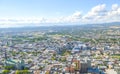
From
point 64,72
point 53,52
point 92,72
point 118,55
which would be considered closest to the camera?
point 92,72

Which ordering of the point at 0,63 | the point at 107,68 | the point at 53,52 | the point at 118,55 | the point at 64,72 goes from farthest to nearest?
1. the point at 53,52
2. the point at 118,55
3. the point at 0,63
4. the point at 107,68
5. the point at 64,72

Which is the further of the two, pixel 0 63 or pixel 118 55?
pixel 118 55

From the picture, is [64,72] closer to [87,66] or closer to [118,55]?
[87,66]

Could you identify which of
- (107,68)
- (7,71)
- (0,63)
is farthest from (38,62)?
(107,68)

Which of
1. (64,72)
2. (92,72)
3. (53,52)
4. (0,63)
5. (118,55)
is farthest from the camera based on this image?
(53,52)

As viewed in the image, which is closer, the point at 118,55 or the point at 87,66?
the point at 87,66

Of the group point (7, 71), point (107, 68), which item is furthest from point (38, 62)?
point (107, 68)

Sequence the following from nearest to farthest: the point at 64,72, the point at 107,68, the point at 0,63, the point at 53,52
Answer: the point at 64,72 → the point at 107,68 → the point at 0,63 → the point at 53,52

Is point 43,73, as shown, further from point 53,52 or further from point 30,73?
point 53,52
